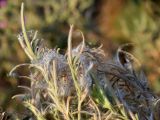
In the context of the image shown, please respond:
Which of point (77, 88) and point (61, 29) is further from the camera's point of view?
point (61, 29)

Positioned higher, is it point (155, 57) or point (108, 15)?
point (108, 15)

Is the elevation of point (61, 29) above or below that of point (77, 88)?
above

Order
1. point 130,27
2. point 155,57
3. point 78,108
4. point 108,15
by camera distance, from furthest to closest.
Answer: point 108,15 < point 130,27 < point 155,57 < point 78,108

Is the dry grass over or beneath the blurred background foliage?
beneath

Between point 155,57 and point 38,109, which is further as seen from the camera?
point 155,57

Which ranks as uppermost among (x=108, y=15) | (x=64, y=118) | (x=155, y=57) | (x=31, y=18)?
(x=108, y=15)

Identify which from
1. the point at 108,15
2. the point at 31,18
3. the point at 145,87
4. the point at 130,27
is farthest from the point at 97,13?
the point at 145,87

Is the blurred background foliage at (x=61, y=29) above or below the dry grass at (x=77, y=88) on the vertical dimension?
above

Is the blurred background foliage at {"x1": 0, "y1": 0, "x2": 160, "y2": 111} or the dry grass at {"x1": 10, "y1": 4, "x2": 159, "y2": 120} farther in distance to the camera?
the blurred background foliage at {"x1": 0, "y1": 0, "x2": 160, "y2": 111}

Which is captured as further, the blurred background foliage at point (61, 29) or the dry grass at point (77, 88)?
the blurred background foliage at point (61, 29)

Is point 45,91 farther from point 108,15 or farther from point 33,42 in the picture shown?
point 108,15

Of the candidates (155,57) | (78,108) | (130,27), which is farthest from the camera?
(130,27)
